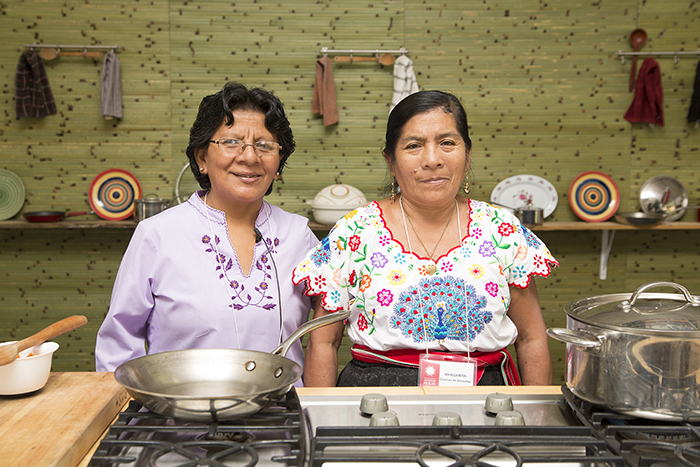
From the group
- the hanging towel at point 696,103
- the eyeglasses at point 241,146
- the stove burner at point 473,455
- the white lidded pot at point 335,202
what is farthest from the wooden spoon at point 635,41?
the stove burner at point 473,455

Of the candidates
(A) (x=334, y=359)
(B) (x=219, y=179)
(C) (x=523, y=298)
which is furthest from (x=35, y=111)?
(C) (x=523, y=298)

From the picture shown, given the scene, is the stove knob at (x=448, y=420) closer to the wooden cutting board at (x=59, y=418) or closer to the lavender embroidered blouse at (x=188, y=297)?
the wooden cutting board at (x=59, y=418)

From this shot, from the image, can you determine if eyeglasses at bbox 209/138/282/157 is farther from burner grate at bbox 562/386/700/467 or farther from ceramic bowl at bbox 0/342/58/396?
burner grate at bbox 562/386/700/467

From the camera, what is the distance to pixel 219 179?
177 centimetres

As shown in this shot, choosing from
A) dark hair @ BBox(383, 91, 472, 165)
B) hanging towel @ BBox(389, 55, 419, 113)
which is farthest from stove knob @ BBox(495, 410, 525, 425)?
hanging towel @ BBox(389, 55, 419, 113)

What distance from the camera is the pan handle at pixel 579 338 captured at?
91cm

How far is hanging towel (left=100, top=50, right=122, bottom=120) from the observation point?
359 cm

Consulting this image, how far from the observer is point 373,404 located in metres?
0.99

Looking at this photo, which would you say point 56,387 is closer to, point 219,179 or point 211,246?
point 211,246

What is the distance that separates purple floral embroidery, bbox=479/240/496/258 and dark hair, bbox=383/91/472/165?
343 millimetres

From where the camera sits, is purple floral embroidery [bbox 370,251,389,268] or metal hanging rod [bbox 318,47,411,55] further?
metal hanging rod [bbox 318,47,411,55]

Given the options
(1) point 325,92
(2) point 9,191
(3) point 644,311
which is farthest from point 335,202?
(3) point 644,311

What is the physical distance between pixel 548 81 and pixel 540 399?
3269 mm

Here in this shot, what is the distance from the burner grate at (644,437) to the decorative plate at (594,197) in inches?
124
